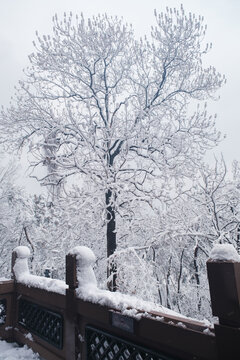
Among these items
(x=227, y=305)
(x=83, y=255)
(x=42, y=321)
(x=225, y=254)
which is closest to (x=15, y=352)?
(x=42, y=321)

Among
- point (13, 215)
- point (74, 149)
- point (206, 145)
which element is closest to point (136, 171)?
point (74, 149)

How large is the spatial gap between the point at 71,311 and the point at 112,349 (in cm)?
82

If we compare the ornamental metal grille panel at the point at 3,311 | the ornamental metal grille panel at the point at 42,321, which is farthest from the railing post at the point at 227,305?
the ornamental metal grille panel at the point at 3,311

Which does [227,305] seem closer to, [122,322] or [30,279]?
[122,322]

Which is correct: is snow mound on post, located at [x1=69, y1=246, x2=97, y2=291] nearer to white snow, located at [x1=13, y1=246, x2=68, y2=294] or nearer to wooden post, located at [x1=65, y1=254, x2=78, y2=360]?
wooden post, located at [x1=65, y1=254, x2=78, y2=360]

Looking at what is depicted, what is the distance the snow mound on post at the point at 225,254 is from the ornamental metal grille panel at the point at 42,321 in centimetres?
266

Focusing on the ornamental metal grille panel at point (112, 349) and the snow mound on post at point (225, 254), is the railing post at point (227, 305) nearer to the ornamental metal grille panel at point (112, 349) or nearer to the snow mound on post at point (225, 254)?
the snow mound on post at point (225, 254)

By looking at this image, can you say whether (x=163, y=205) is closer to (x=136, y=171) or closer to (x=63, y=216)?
(x=136, y=171)

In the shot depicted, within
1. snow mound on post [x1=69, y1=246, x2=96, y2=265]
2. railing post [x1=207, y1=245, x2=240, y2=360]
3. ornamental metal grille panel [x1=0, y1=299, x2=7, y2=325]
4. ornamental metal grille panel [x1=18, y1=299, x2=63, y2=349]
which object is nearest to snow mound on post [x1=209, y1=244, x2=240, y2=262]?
railing post [x1=207, y1=245, x2=240, y2=360]

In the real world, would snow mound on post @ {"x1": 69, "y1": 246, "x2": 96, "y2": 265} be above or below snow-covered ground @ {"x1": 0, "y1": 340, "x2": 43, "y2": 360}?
above

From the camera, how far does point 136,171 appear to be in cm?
953

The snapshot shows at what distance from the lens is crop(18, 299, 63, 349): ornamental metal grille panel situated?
3398 mm

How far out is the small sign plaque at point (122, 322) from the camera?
2.27 m

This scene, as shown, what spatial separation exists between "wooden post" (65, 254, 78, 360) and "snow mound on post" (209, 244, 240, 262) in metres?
2.05
